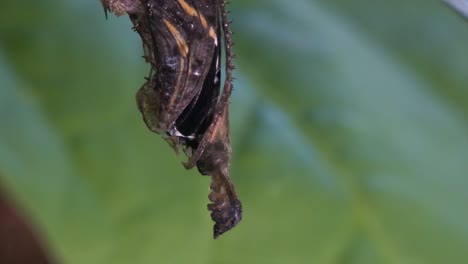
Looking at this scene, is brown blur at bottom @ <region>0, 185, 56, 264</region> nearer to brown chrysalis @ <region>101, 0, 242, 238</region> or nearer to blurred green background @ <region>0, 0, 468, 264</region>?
blurred green background @ <region>0, 0, 468, 264</region>

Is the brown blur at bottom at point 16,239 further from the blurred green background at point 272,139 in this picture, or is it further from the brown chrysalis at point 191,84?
the brown chrysalis at point 191,84

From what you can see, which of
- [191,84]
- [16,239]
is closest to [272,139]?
[191,84]

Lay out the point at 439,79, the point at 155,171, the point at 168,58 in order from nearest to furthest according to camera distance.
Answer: the point at 168,58 < the point at 155,171 < the point at 439,79

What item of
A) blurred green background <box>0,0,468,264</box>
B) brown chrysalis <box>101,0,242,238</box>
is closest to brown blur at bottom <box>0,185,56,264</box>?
blurred green background <box>0,0,468,264</box>

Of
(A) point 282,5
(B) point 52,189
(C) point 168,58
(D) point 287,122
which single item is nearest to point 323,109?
(D) point 287,122

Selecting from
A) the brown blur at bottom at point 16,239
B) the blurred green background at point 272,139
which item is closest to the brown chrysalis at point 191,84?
the blurred green background at point 272,139

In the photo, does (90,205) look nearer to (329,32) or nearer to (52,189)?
(52,189)

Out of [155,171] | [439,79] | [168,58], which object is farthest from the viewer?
[439,79]
